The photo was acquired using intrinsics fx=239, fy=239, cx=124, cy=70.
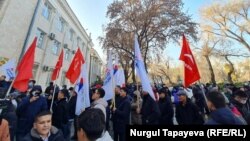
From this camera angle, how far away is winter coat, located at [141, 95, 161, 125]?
5.79m

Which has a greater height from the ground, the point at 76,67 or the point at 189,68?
the point at 76,67

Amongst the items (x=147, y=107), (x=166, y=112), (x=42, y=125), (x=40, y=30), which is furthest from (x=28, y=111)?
(x=40, y=30)

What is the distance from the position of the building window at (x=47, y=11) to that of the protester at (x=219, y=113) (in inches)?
742

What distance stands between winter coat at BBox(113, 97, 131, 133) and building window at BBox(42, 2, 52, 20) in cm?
1597

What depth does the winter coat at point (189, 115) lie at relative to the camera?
5414mm

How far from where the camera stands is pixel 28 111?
5211mm

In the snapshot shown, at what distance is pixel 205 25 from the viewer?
35344mm

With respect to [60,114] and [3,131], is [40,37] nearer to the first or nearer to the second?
[60,114]

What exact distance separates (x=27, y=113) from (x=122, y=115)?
2.24m

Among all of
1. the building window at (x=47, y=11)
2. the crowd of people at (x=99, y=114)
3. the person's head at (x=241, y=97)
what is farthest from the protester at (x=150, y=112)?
the building window at (x=47, y=11)

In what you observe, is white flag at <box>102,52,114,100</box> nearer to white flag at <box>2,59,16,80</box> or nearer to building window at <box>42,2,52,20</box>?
white flag at <box>2,59,16,80</box>

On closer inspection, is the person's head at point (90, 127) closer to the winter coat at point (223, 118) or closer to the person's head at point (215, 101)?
the winter coat at point (223, 118)

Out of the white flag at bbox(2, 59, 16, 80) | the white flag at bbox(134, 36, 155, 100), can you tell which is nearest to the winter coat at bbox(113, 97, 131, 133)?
the white flag at bbox(134, 36, 155, 100)

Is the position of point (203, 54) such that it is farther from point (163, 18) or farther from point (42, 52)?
point (42, 52)
